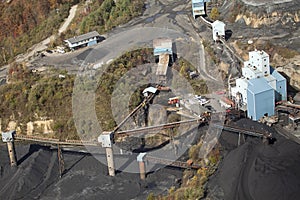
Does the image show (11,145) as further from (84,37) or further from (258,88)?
(258,88)

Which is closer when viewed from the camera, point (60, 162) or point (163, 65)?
point (60, 162)

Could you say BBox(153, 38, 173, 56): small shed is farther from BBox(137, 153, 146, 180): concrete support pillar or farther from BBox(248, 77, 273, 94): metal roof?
BBox(137, 153, 146, 180): concrete support pillar

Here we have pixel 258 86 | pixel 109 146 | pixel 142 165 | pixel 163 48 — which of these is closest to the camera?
pixel 142 165

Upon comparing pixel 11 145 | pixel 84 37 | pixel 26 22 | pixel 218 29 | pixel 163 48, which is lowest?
pixel 11 145

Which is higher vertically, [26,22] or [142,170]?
[26,22]

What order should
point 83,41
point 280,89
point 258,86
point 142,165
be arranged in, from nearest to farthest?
1. point 142,165
2. point 258,86
3. point 280,89
4. point 83,41

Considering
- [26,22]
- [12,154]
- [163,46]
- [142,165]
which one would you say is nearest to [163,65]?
[163,46]

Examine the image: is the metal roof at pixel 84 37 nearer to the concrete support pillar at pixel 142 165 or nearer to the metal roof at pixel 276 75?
the concrete support pillar at pixel 142 165

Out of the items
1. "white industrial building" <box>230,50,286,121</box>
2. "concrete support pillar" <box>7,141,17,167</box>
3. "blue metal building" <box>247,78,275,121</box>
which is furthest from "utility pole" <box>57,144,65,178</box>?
"blue metal building" <box>247,78,275,121</box>
